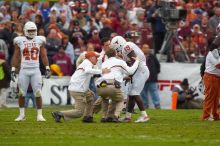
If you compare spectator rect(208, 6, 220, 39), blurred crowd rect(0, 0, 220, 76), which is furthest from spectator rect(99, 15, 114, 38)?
spectator rect(208, 6, 220, 39)

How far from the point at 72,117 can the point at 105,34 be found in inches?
392

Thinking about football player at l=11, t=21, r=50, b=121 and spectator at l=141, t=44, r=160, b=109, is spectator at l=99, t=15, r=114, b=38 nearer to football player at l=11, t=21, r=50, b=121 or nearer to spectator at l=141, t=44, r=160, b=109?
spectator at l=141, t=44, r=160, b=109

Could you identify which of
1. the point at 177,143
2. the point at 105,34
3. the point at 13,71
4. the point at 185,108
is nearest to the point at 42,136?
the point at 177,143

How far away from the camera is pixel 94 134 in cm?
1540

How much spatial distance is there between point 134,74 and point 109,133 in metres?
3.23

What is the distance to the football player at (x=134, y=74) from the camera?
18516 millimetres

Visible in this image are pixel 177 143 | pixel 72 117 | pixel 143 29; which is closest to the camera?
pixel 177 143

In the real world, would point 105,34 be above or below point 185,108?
above

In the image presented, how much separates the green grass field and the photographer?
6.47 metres

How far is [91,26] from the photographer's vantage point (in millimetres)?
28703

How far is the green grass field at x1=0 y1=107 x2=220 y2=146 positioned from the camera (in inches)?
558

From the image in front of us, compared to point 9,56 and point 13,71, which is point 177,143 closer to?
point 13,71

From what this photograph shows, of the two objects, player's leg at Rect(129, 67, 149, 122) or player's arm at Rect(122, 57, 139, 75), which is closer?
player's arm at Rect(122, 57, 139, 75)

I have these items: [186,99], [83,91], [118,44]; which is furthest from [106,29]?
[83,91]
